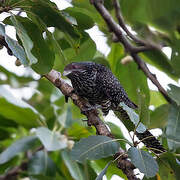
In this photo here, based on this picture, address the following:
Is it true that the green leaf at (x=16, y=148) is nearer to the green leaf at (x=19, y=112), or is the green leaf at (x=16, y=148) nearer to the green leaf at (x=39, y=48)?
the green leaf at (x=19, y=112)

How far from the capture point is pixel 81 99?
295cm

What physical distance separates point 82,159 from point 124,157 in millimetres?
264

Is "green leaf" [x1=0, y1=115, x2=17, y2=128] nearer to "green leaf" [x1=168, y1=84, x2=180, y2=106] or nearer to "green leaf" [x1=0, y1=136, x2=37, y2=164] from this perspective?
"green leaf" [x1=0, y1=136, x2=37, y2=164]

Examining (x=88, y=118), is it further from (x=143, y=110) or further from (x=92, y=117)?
(x=143, y=110)

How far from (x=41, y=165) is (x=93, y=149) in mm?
1008

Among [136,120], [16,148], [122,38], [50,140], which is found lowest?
[16,148]

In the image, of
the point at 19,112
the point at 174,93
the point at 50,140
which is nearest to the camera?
the point at 174,93

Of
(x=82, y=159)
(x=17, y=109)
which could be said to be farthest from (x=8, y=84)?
(x=82, y=159)

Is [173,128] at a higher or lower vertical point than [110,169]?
higher

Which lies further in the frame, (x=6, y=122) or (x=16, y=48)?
(x=6, y=122)

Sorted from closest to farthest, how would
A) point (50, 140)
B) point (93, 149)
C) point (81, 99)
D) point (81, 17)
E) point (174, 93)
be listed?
point (174, 93)
point (93, 149)
point (81, 17)
point (50, 140)
point (81, 99)

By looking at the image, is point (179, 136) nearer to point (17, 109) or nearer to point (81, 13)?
point (81, 13)

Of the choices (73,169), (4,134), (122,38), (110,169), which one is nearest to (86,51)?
(110,169)

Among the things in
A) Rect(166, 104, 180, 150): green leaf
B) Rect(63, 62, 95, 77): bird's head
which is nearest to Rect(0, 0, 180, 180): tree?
Rect(166, 104, 180, 150): green leaf
